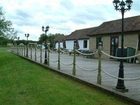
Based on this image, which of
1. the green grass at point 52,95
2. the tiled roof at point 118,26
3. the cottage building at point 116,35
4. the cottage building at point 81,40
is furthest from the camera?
the cottage building at point 81,40

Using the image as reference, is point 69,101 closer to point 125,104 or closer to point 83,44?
point 125,104

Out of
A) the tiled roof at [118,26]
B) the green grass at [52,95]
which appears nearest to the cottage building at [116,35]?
the tiled roof at [118,26]

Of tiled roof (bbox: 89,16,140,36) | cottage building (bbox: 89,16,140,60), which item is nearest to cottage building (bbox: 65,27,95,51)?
cottage building (bbox: 89,16,140,60)

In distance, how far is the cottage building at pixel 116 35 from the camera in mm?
33000

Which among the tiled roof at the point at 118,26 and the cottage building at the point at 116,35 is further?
the tiled roof at the point at 118,26

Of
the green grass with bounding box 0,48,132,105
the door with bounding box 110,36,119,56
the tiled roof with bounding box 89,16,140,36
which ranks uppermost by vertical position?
the tiled roof with bounding box 89,16,140,36

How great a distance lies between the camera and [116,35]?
36375 mm

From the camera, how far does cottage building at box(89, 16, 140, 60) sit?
33000 millimetres

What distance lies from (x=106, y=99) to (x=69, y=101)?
1.19 m

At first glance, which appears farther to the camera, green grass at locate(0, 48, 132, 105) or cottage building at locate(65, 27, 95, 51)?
cottage building at locate(65, 27, 95, 51)

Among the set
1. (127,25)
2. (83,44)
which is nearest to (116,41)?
(127,25)

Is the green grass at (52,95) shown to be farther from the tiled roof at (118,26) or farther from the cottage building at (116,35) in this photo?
the tiled roof at (118,26)

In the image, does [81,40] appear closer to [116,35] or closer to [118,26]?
[118,26]

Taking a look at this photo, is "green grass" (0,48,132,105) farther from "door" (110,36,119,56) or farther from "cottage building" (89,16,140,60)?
"door" (110,36,119,56)
